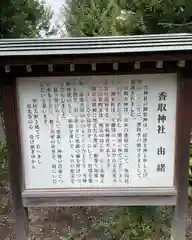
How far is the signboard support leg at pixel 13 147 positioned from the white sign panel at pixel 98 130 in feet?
0.19

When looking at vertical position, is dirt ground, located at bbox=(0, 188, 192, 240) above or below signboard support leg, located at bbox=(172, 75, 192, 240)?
below

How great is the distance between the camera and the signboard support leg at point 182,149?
2.70m

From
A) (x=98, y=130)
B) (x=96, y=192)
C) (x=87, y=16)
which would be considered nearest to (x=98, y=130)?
(x=98, y=130)

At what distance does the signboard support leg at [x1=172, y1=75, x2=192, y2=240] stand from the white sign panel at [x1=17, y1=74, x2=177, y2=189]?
53mm

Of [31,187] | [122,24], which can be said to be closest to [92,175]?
[31,187]

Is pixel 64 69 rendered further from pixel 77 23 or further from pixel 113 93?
pixel 77 23

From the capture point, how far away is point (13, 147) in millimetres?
2812

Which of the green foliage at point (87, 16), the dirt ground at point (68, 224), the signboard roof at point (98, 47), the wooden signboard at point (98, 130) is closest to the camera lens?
the signboard roof at point (98, 47)

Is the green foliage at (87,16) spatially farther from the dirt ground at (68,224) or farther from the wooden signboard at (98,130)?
the wooden signboard at (98,130)

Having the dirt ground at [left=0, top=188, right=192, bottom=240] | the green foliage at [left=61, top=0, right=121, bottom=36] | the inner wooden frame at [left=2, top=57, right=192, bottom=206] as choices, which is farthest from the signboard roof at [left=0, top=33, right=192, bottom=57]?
the green foliage at [left=61, top=0, right=121, bottom=36]

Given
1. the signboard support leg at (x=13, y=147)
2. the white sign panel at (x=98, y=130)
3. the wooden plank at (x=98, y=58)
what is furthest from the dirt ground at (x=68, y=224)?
the wooden plank at (x=98, y=58)

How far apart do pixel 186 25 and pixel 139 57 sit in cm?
244

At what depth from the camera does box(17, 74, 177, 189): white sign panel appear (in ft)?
8.88

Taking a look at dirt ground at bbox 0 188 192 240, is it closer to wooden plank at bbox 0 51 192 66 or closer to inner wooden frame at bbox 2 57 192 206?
inner wooden frame at bbox 2 57 192 206
